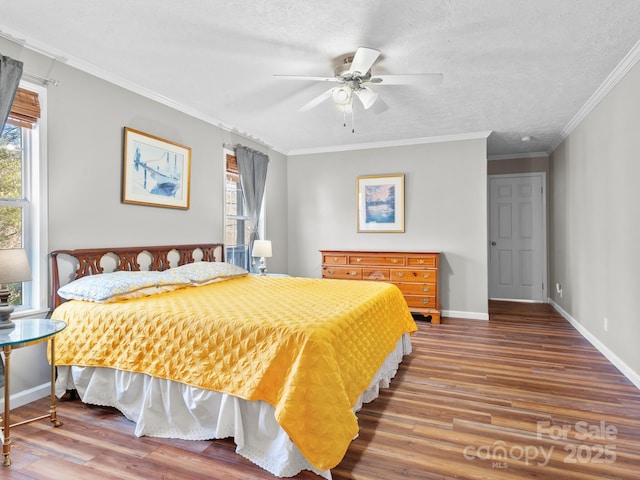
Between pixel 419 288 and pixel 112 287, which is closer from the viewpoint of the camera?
pixel 112 287

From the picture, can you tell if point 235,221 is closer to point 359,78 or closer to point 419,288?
point 419,288

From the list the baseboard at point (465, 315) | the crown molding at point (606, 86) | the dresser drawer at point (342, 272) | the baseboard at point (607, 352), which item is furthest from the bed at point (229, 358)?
the crown molding at point (606, 86)

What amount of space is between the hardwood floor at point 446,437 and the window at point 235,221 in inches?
101

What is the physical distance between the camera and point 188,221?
162 inches

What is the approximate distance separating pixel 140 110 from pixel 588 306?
5069mm

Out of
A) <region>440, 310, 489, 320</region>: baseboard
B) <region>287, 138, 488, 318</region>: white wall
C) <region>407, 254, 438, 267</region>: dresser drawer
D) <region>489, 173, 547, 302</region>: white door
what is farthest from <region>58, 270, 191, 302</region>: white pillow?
<region>489, 173, 547, 302</region>: white door

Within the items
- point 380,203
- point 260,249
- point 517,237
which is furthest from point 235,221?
point 517,237

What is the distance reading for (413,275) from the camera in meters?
5.03

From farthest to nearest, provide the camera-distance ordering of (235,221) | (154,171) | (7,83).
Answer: (235,221)
(154,171)
(7,83)

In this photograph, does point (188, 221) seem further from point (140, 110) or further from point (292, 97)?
point (292, 97)

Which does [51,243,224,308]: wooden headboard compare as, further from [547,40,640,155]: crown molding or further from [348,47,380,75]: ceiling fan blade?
[547,40,640,155]: crown molding

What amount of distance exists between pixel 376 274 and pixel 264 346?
11.3ft

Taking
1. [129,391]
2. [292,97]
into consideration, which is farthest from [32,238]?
[292,97]

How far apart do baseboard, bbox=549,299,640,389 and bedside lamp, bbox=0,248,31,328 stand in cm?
422
